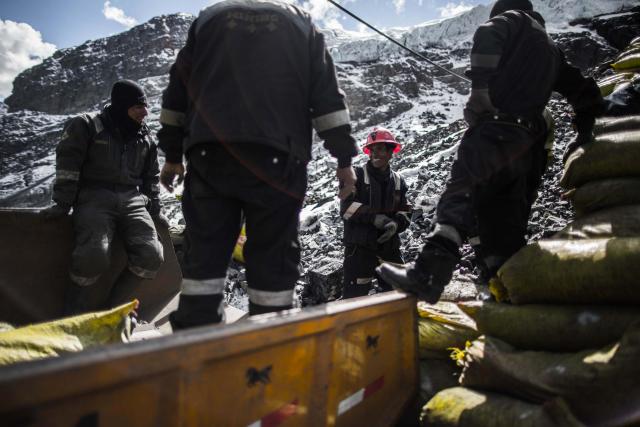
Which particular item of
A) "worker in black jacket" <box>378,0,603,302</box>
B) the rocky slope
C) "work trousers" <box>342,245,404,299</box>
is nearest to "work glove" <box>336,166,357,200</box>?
"worker in black jacket" <box>378,0,603,302</box>

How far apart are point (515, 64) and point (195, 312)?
2.09 metres

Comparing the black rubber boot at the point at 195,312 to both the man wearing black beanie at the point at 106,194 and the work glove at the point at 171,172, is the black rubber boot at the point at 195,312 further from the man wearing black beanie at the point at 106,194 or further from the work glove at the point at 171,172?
the man wearing black beanie at the point at 106,194

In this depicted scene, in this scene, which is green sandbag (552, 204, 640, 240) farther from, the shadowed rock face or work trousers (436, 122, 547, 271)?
the shadowed rock face

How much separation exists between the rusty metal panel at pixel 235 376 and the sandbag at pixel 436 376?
0.26 meters

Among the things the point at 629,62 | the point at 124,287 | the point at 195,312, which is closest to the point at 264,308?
the point at 195,312

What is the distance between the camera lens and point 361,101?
173 feet

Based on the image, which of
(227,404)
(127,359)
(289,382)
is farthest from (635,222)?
(127,359)

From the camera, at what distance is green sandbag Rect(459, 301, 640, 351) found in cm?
129

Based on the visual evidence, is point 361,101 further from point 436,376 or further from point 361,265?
point 436,376

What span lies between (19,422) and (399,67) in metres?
65.5

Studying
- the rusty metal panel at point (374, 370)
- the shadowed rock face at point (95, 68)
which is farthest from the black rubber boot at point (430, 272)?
the shadowed rock face at point (95, 68)

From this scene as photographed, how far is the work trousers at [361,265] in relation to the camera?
329cm

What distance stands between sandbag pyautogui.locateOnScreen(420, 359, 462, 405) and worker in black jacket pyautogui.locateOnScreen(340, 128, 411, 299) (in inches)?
56.1

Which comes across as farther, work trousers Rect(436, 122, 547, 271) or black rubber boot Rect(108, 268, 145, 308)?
black rubber boot Rect(108, 268, 145, 308)
